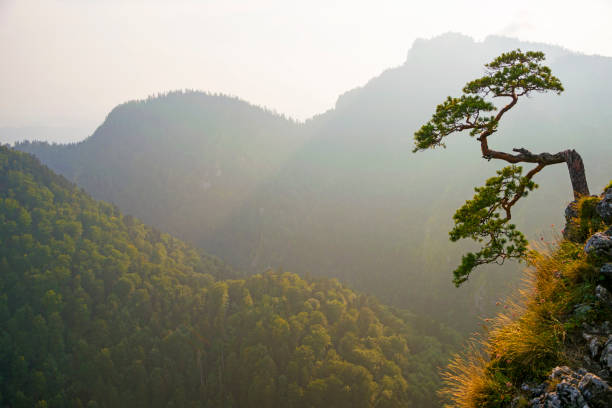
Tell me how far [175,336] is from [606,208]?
3280 inches

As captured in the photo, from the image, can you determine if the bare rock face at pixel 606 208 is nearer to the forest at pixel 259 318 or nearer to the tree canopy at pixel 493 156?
the forest at pixel 259 318

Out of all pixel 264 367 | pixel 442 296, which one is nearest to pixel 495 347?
pixel 264 367

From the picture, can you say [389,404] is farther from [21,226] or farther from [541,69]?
[21,226]

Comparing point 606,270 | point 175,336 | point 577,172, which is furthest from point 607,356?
point 175,336

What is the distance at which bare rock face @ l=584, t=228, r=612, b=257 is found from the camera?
5.50 metres

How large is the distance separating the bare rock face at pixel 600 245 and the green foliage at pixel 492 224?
3.46 feet

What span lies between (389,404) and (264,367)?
23.8m

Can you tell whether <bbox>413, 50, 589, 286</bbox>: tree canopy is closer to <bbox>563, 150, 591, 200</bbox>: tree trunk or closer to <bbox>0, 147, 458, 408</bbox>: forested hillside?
<bbox>563, 150, 591, 200</bbox>: tree trunk

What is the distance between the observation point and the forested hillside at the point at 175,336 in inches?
2409

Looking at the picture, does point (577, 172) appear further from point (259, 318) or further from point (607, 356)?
point (259, 318)

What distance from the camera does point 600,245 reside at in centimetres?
559

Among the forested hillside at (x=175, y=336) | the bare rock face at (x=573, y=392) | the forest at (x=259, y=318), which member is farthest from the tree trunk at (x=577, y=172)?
the forested hillside at (x=175, y=336)

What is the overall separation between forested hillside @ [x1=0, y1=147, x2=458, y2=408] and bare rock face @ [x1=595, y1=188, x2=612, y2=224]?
58.0m

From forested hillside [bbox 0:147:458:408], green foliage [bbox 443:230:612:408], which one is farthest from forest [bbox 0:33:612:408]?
forested hillside [bbox 0:147:458:408]
